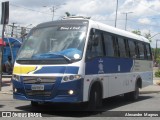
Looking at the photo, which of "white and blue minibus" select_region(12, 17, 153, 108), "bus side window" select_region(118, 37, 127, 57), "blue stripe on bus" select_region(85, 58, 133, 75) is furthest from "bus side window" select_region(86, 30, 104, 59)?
"bus side window" select_region(118, 37, 127, 57)

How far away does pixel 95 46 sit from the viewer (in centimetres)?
1257

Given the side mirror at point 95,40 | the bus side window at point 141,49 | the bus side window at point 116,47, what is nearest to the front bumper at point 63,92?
the side mirror at point 95,40

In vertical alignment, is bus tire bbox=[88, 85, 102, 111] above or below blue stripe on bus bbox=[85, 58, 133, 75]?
below

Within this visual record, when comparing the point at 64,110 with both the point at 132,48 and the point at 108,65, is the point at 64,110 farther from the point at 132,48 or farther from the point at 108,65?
the point at 132,48

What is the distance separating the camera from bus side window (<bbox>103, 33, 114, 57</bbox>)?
1370cm

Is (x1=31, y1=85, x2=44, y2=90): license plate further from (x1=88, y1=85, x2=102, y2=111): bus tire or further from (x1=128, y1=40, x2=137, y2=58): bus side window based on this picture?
(x1=128, y1=40, x2=137, y2=58): bus side window

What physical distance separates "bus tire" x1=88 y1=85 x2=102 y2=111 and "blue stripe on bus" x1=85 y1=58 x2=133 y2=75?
1.73 ft

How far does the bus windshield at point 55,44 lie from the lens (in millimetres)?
11719

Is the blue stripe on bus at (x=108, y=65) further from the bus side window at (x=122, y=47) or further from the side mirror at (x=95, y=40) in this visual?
the side mirror at (x=95, y=40)

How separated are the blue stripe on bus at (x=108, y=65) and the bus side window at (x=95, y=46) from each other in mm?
184

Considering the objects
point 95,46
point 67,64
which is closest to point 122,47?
point 95,46

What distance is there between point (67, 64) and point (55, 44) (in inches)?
39.9

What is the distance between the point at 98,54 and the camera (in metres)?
12.8

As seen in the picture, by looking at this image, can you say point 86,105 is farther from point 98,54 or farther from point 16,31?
point 16,31
